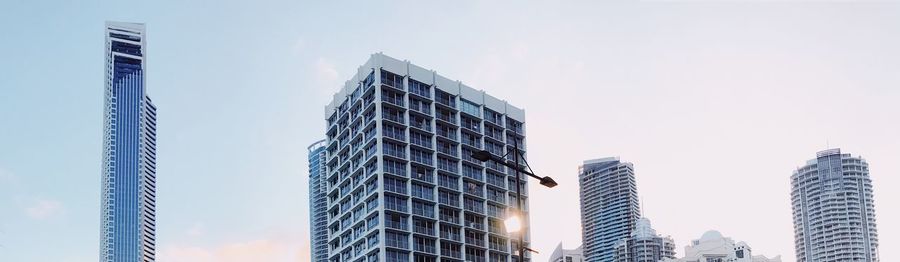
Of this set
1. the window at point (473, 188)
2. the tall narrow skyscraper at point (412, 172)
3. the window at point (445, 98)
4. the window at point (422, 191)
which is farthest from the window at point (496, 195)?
the window at point (445, 98)

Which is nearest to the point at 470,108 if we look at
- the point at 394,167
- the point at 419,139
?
the point at 419,139

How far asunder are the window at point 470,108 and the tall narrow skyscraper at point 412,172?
0.20 m

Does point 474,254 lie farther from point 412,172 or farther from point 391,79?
point 391,79

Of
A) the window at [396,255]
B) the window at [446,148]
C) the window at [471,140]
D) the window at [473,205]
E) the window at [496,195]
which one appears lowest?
the window at [396,255]

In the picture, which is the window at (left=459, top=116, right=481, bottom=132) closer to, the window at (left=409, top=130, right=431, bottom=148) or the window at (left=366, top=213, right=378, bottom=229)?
the window at (left=409, top=130, right=431, bottom=148)

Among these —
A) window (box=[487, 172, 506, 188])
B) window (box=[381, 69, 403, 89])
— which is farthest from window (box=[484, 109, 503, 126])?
window (box=[381, 69, 403, 89])

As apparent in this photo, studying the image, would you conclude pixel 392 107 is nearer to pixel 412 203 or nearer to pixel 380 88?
pixel 380 88

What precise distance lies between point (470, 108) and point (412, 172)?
65.8 feet

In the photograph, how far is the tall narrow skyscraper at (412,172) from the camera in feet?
539

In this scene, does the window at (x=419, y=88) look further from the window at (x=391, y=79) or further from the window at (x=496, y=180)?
the window at (x=496, y=180)

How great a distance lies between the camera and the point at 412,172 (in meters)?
168

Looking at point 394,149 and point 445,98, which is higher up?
point 445,98

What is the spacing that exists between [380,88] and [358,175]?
1407cm

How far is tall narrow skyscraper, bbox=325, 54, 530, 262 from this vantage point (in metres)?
164
